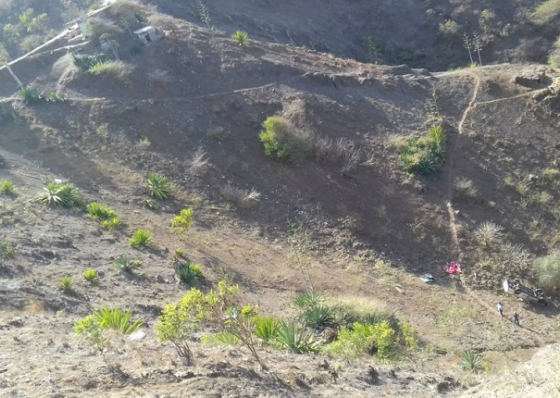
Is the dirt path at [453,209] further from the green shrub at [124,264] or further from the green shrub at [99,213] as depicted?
the green shrub at [99,213]

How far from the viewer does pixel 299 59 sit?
29.3m

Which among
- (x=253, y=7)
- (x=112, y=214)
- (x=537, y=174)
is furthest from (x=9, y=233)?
(x=253, y=7)

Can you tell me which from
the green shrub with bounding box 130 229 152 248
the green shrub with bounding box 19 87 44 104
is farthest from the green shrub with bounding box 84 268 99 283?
the green shrub with bounding box 19 87 44 104

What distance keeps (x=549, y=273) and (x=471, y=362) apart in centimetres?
659

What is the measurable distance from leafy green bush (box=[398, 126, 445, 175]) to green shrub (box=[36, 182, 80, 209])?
1273cm

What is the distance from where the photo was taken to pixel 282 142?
24.1m

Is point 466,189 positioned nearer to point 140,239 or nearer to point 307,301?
point 307,301

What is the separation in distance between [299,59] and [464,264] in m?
13.3

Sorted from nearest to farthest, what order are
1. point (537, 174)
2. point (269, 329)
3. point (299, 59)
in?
point (269, 329), point (537, 174), point (299, 59)

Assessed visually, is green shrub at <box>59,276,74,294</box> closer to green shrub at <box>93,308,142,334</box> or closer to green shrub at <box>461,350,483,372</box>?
green shrub at <box>93,308,142,334</box>

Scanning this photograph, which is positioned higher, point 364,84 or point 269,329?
point 364,84

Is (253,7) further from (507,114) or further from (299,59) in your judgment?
(507,114)

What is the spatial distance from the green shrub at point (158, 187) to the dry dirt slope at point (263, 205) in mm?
422

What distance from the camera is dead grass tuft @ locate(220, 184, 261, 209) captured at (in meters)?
22.6
